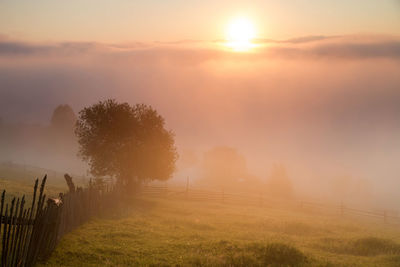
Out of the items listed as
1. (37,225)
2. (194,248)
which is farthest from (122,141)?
(37,225)

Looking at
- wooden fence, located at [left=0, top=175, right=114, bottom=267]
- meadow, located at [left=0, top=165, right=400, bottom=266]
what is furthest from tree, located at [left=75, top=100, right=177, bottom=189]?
wooden fence, located at [left=0, top=175, right=114, bottom=267]

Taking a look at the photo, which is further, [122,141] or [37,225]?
[122,141]

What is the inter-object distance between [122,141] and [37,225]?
114ft

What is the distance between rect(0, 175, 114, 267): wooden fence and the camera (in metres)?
12.0

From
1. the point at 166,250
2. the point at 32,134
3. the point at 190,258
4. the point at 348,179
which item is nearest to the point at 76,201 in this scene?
the point at 166,250

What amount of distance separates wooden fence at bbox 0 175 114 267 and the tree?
73.6 feet

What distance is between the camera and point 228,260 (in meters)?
17.2

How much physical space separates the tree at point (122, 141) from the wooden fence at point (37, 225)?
A: 2244 cm

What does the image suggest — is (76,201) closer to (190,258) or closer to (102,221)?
(102,221)

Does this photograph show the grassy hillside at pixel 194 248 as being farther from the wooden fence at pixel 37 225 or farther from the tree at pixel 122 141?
the tree at pixel 122 141

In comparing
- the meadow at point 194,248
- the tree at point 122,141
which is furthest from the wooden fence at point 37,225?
the tree at point 122,141

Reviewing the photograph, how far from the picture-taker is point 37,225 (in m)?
13.8

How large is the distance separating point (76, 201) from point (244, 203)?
36.1m

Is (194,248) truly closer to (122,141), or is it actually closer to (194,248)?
(194,248)
